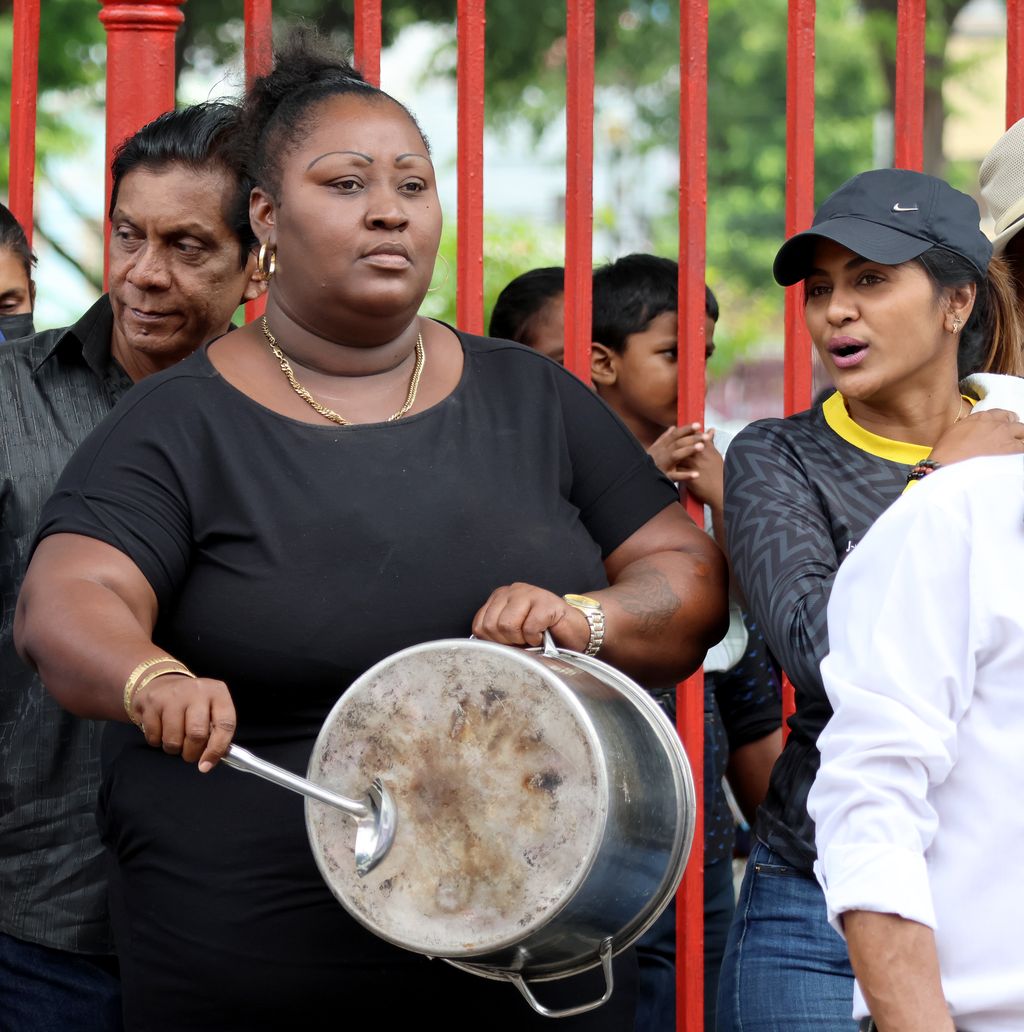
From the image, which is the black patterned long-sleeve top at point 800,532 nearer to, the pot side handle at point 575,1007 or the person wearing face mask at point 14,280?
the pot side handle at point 575,1007

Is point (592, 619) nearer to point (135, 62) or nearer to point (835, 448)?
point (835, 448)

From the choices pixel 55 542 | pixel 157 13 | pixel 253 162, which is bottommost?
pixel 55 542

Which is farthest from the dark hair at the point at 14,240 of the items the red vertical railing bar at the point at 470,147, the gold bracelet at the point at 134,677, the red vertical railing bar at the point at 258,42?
the gold bracelet at the point at 134,677

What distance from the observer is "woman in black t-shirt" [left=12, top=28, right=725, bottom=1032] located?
2.03 meters

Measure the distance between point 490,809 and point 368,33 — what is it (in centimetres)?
141

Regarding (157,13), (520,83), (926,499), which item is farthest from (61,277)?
(926,499)

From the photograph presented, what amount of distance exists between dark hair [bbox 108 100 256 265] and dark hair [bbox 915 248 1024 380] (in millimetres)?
984

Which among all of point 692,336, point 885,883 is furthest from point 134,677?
point 692,336

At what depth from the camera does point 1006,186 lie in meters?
2.46

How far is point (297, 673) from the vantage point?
203cm

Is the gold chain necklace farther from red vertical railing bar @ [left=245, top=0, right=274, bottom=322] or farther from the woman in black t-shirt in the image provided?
red vertical railing bar @ [left=245, top=0, right=274, bottom=322]

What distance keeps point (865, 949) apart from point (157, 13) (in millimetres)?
1968

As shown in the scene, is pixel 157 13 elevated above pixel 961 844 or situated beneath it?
elevated above

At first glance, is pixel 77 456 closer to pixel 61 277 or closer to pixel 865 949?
pixel 865 949
